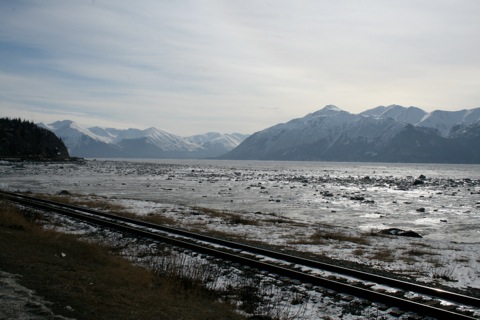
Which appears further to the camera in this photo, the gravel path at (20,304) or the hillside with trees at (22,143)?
the hillside with trees at (22,143)

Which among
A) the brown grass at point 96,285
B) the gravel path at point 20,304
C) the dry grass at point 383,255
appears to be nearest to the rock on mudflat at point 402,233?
the dry grass at point 383,255

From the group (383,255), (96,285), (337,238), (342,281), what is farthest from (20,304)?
(337,238)

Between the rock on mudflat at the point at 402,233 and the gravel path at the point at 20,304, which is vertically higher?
the gravel path at the point at 20,304

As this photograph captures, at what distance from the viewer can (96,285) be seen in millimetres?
10188

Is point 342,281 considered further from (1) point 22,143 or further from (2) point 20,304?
(1) point 22,143

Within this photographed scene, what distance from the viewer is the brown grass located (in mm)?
8578

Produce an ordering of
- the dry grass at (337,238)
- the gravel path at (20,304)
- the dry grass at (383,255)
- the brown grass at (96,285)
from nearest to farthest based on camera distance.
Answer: the gravel path at (20,304)
the brown grass at (96,285)
the dry grass at (383,255)
the dry grass at (337,238)

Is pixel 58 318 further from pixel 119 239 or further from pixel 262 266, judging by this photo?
pixel 119 239

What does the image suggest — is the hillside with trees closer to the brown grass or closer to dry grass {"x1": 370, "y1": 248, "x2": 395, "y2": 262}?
the brown grass

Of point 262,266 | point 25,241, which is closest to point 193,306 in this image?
point 262,266

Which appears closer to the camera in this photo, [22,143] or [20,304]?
[20,304]

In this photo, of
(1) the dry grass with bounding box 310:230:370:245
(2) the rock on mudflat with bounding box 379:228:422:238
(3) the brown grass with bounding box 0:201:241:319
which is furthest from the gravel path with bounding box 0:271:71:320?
(2) the rock on mudflat with bounding box 379:228:422:238

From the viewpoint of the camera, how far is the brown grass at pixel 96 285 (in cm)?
858

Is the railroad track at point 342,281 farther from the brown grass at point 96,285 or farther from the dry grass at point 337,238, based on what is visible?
the dry grass at point 337,238
